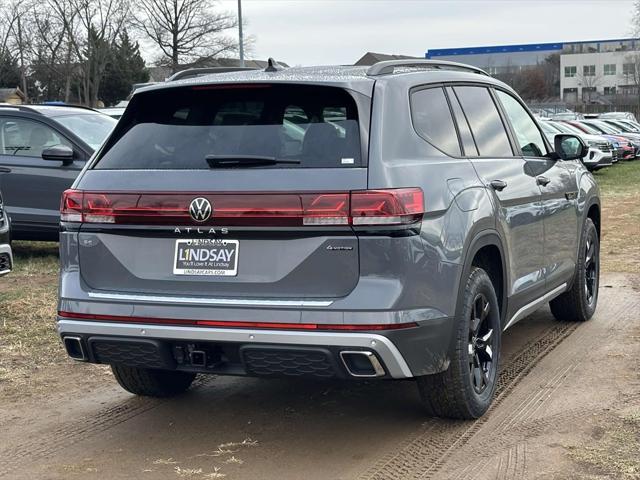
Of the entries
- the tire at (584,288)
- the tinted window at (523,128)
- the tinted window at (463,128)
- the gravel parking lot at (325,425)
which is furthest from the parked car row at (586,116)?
the tinted window at (463,128)

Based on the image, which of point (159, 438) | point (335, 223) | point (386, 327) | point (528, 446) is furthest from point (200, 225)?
point (528, 446)

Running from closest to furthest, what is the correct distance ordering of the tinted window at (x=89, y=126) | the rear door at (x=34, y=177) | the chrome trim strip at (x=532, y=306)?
the chrome trim strip at (x=532, y=306), the rear door at (x=34, y=177), the tinted window at (x=89, y=126)

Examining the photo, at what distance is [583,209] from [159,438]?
364 centimetres

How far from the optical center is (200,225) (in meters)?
4.32

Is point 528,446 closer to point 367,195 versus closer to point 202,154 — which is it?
point 367,195

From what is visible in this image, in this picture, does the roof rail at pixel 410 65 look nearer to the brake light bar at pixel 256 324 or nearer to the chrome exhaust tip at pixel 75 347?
the brake light bar at pixel 256 324

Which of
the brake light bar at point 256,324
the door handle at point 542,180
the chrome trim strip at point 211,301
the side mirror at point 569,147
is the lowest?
the brake light bar at point 256,324

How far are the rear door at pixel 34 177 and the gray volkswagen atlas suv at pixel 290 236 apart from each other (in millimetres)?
6014

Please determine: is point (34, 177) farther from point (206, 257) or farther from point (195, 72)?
point (206, 257)

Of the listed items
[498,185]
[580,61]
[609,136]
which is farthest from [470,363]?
[580,61]

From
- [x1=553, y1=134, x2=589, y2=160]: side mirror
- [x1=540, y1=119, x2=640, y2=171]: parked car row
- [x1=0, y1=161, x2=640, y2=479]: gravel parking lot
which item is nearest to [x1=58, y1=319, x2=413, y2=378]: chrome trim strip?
[x1=0, y1=161, x2=640, y2=479]: gravel parking lot

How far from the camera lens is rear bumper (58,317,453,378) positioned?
4133 mm

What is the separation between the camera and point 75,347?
4617mm

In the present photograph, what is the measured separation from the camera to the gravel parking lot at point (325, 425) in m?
4.43
